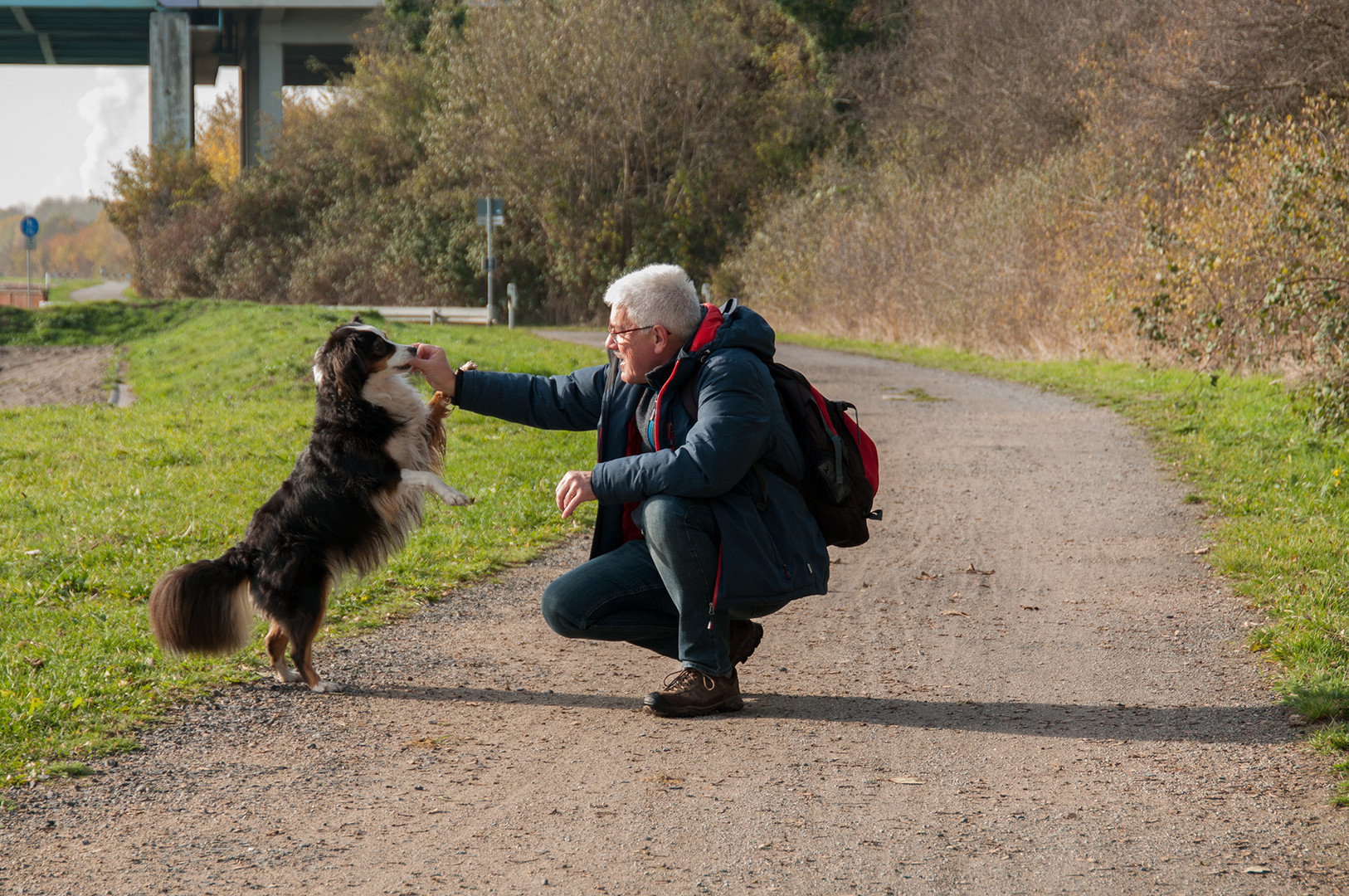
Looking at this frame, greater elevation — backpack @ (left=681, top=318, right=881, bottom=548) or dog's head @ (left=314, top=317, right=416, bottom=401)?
dog's head @ (left=314, top=317, right=416, bottom=401)

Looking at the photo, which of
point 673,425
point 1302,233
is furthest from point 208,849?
point 1302,233

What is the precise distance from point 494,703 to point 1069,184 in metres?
18.6

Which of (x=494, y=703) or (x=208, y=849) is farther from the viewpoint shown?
(x=494, y=703)

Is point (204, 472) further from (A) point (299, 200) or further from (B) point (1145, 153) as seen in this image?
(A) point (299, 200)

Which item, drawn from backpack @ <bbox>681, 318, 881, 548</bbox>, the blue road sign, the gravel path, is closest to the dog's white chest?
backpack @ <bbox>681, 318, 881, 548</bbox>

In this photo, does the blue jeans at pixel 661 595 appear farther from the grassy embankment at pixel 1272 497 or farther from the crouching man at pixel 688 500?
the grassy embankment at pixel 1272 497

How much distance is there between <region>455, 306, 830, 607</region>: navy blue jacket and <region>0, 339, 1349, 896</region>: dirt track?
0.62 m

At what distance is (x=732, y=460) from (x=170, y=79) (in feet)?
150

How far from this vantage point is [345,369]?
460 cm

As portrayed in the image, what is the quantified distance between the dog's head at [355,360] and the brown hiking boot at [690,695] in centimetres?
168

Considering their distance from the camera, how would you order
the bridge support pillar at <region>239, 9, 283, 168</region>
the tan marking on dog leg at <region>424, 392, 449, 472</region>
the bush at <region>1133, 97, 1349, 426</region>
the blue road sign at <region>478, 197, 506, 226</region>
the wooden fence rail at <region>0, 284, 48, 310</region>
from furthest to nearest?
the bridge support pillar at <region>239, 9, 283, 168</region> → the wooden fence rail at <region>0, 284, 48, 310</region> → the blue road sign at <region>478, 197, 506, 226</region> → the bush at <region>1133, 97, 1349, 426</region> → the tan marking on dog leg at <region>424, 392, 449, 472</region>

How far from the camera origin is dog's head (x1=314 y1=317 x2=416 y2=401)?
4609 millimetres

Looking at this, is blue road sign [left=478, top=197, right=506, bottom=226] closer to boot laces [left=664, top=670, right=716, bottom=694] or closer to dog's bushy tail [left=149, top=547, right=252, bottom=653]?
dog's bushy tail [left=149, top=547, right=252, bottom=653]

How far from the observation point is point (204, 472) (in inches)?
377
